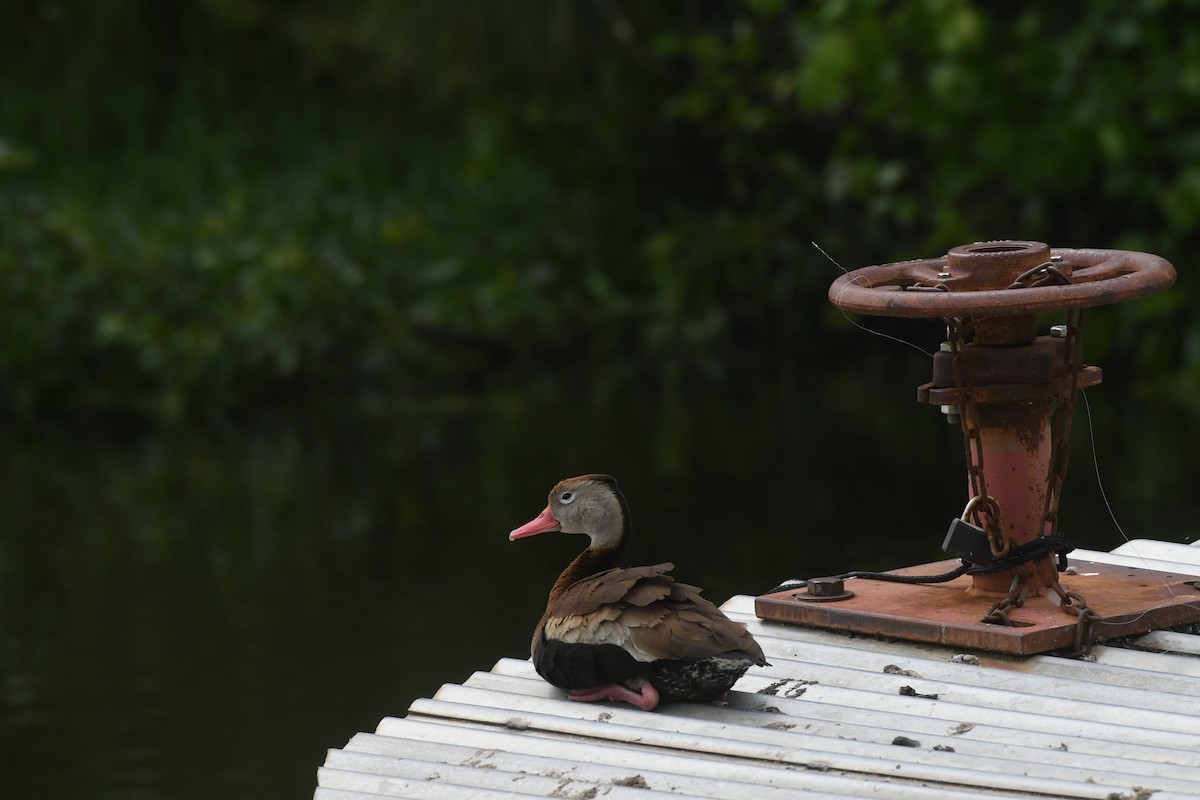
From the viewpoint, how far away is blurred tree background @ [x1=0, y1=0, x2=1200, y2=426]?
34.8 feet

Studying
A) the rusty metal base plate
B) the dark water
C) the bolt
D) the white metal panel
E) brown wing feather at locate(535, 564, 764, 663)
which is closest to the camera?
brown wing feather at locate(535, 564, 764, 663)

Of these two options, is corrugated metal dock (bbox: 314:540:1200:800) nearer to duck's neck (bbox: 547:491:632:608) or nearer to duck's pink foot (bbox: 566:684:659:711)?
duck's pink foot (bbox: 566:684:659:711)

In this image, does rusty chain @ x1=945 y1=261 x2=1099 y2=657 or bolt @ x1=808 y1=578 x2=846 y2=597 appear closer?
rusty chain @ x1=945 y1=261 x2=1099 y2=657

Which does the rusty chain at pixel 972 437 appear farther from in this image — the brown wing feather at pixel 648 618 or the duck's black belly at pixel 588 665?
the duck's black belly at pixel 588 665

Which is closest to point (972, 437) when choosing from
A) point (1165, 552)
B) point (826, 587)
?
point (826, 587)

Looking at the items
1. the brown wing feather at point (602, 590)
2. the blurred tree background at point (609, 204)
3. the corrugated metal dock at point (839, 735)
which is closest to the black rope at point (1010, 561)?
the corrugated metal dock at point (839, 735)

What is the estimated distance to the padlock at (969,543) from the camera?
368cm

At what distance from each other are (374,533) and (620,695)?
524 centimetres

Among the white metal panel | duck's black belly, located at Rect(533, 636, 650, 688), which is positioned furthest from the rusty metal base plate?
duck's black belly, located at Rect(533, 636, 650, 688)

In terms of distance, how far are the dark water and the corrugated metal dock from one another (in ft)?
7.87

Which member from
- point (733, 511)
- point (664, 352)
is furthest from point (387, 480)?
point (664, 352)

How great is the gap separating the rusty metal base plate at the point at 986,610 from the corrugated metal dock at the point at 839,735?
0.11 feet

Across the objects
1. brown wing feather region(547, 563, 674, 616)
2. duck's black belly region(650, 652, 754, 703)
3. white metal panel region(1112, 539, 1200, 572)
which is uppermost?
brown wing feather region(547, 563, 674, 616)

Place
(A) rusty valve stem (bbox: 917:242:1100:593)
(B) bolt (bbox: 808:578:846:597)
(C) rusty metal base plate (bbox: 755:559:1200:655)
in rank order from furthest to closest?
1. (B) bolt (bbox: 808:578:846:597)
2. (A) rusty valve stem (bbox: 917:242:1100:593)
3. (C) rusty metal base plate (bbox: 755:559:1200:655)
